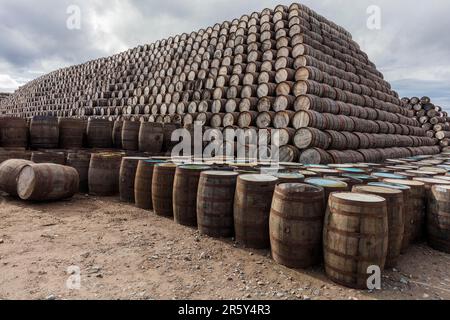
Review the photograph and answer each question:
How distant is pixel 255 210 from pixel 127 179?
10.3 feet

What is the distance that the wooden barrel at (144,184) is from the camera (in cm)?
516

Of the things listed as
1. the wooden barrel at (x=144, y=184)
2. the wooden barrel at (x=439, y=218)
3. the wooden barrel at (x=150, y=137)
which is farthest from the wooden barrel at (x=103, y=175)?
the wooden barrel at (x=439, y=218)

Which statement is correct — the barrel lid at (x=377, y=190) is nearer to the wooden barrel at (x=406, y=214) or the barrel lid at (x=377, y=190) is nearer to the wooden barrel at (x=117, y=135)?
the wooden barrel at (x=406, y=214)

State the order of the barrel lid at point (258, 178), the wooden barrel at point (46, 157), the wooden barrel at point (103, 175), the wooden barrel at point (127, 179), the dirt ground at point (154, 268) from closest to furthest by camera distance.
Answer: the dirt ground at point (154, 268) < the barrel lid at point (258, 178) < the wooden barrel at point (127, 179) < the wooden barrel at point (103, 175) < the wooden barrel at point (46, 157)

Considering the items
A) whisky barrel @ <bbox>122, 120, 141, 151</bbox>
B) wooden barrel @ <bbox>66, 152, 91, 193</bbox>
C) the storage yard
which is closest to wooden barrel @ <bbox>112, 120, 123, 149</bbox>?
the storage yard

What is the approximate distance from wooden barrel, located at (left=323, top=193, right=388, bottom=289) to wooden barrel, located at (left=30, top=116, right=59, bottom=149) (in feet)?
24.2

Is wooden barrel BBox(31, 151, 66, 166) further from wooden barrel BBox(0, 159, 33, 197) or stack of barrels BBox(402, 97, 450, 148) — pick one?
stack of barrels BBox(402, 97, 450, 148)

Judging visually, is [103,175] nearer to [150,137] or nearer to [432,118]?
[150,137]

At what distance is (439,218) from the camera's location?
3.77 metres

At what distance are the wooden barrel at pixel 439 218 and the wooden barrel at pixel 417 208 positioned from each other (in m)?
0.08

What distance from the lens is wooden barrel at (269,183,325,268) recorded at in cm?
301

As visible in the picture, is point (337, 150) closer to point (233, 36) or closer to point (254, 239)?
point (254, 239)

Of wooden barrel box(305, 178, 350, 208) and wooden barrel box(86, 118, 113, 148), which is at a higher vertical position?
wooden barrel box(86, 118, 113, 148)

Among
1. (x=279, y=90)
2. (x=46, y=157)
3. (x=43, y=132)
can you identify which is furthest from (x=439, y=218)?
(x=43, y=132)
